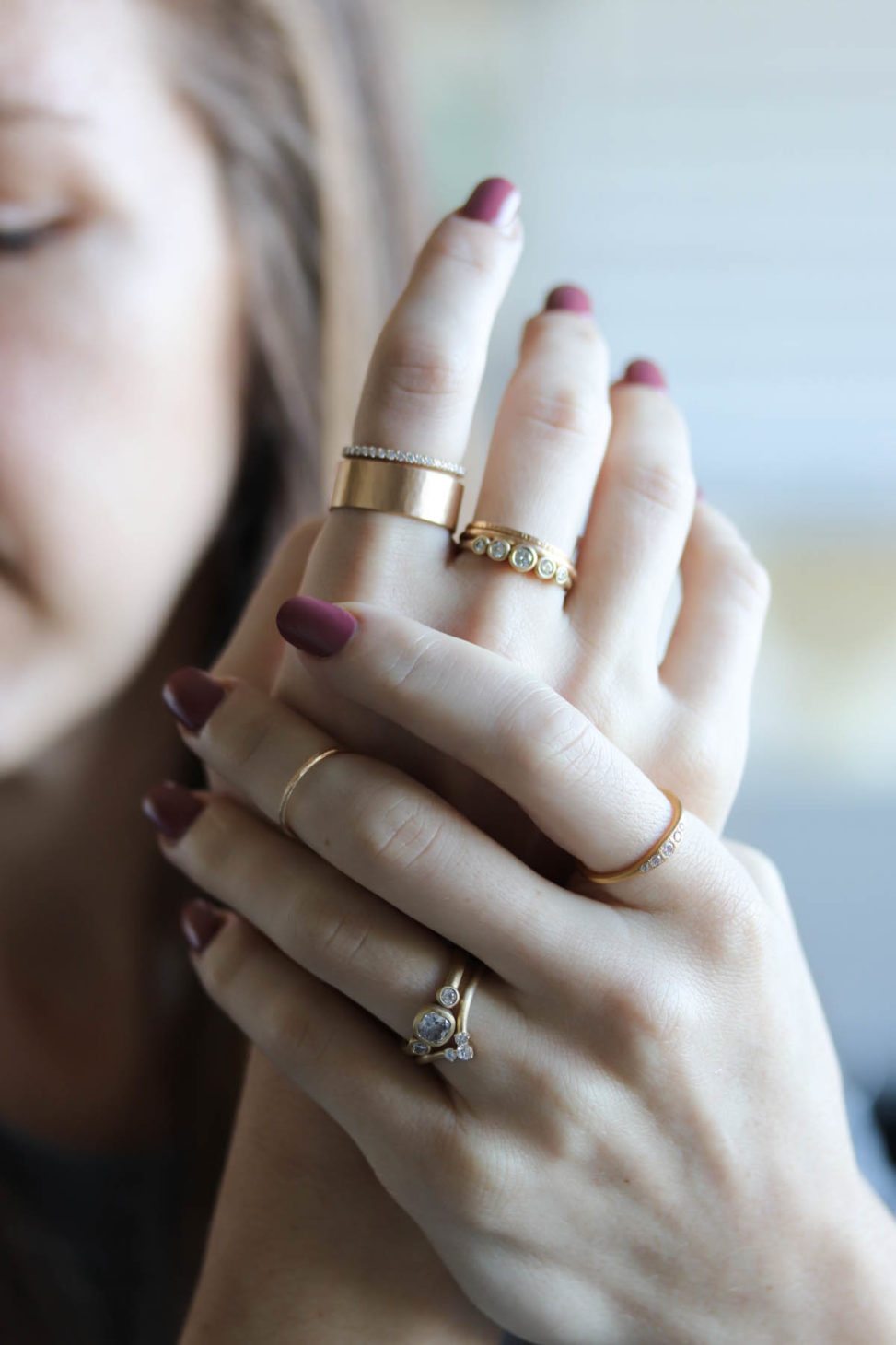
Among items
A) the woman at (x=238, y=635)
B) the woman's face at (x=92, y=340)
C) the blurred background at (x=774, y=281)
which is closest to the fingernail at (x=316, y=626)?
the woman at (x=238, y=635)

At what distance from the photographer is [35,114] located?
71 centimetres

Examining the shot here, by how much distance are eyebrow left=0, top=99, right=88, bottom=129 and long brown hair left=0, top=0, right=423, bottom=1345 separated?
13 cm

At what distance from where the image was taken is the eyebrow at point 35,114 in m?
0.70

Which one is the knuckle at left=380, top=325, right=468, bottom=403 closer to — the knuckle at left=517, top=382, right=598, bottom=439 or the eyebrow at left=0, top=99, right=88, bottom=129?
the knuckle at left=517, top=382, right=598, bottom=439

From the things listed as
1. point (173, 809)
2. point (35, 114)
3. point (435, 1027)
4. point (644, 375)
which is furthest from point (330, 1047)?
point (35, 114)

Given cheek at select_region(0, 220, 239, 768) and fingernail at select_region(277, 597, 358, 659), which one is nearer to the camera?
fingernail at select_region(277, 597, 358, 659)

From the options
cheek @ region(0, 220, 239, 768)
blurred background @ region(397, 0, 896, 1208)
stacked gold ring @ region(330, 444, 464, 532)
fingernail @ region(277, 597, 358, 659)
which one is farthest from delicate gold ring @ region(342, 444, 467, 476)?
blurred background @ region(397, 0, 896, 1208)

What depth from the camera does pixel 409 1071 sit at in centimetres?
49

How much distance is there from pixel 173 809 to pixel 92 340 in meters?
0.37

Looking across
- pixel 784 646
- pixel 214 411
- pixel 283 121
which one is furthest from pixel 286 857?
pixel 784 646

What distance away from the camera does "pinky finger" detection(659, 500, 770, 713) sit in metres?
0.57

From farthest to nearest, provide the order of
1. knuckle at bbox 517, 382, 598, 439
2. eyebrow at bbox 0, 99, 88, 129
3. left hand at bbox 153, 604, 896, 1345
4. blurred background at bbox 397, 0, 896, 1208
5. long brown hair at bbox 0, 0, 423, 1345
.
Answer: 1. blurred background at bbox 397, 0, 896, 1208
2. long brown hair at bbox 0, 0, 423, 1345
3. eyebrow at bbox 0, 99, 88, 129
4. knuckle at bbox 517, 382, 598, 439
5. left hand at bbox 153, 604, 896, 1345

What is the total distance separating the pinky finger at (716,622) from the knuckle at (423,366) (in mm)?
186

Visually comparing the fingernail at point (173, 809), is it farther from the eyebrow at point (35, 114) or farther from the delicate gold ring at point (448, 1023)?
the eyebrow at point (35, 114)
